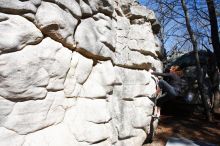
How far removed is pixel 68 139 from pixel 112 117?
1702 millimetres

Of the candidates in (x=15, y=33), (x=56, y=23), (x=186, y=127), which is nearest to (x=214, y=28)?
(x=186, y=127)

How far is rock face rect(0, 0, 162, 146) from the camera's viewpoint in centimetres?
407

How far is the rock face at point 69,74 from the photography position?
4.07 meters

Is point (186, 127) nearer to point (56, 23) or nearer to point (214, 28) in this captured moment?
point (214, 28)

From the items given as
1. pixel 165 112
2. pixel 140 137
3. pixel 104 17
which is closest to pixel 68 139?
pixel 104 17

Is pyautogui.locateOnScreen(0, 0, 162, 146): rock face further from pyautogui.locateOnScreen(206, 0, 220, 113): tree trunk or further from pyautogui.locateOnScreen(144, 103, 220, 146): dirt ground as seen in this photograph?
pyautogui.locateOnScreen(206, 0, 220, 113): tree trunk

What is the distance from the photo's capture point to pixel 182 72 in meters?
12.7

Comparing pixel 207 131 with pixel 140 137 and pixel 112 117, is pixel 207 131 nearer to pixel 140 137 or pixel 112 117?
pixel 140 137

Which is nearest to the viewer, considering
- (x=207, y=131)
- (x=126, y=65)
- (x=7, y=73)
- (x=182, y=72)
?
(x=7, y=73)

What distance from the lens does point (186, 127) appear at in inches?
363

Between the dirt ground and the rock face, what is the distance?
1.36m

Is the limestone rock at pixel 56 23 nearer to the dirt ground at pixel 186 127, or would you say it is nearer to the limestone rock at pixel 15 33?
the limestone rock at pixel 15 33

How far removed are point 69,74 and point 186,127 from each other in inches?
211

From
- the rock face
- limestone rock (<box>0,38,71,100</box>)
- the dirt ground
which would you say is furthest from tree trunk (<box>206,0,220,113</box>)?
limestone rock (<box>0,38,71,100</box>)
